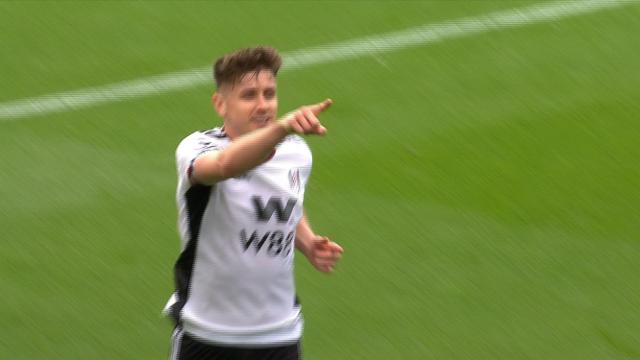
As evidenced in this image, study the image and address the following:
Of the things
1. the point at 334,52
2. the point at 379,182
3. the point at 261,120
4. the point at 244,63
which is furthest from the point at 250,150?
the point at 334,52

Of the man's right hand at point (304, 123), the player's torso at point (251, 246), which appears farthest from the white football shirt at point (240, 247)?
the man's right hand at point (304, 123)

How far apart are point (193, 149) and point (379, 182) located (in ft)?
10.3

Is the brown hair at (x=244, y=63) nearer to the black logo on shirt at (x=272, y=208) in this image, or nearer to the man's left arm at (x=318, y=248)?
the black logo on shirt at (x=272, y=208)

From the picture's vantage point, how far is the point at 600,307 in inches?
325

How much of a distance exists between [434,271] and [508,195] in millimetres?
763

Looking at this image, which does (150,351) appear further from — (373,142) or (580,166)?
(580,166)

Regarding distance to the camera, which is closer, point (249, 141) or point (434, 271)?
point (249, 141)

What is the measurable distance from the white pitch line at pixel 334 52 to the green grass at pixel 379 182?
0.07m

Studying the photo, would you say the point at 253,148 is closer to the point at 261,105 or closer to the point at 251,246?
the point at 261,105

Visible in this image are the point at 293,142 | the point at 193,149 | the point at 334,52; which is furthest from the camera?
the point at 334,52

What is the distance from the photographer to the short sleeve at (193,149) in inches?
235

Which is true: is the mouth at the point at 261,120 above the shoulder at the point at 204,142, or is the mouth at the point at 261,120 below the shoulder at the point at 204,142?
above

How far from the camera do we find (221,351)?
6273mm

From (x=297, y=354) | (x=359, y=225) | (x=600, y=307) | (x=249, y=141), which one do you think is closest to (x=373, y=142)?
(x=359, y=225)
